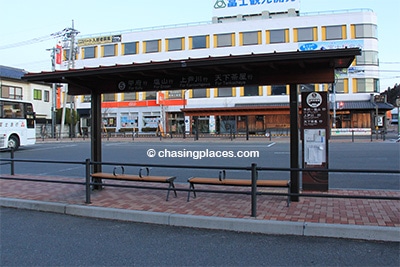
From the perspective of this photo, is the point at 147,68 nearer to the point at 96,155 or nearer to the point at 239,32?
the point at 96,155

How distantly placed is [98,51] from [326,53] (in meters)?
51.1

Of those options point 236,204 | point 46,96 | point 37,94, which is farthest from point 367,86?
point 37,94

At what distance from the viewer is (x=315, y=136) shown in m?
7.52

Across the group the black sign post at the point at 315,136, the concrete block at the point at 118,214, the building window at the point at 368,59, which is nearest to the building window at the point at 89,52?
the building window at the point at 368,59

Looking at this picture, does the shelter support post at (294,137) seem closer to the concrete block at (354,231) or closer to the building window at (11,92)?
the concrete block at (354,231)

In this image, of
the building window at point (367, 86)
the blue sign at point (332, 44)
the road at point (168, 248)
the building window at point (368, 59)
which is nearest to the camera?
the road at point (168, 248)

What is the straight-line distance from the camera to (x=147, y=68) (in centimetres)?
698

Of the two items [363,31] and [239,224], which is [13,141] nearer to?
[239,224]

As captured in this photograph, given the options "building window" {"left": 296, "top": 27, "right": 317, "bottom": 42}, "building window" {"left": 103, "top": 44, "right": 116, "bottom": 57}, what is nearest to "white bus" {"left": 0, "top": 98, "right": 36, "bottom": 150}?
"building window" {"left": 103, "top": 44, "right": 116, "bottom": 57}

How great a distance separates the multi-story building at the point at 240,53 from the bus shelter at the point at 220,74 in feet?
100

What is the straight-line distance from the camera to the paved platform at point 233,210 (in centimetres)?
518

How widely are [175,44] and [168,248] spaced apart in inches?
1826

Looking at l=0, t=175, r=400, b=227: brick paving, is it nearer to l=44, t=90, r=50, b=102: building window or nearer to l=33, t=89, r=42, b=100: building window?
l=33, t=89, r=42, b=100: building window

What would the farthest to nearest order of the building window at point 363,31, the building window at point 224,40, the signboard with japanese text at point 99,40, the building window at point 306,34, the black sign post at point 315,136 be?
1. the signboard with japanese text at point 99,40
2. the building window at point 224,40
3. the building window at point 306,34
4. the building window at point 363,31
5. the black sign post at point 315,136
